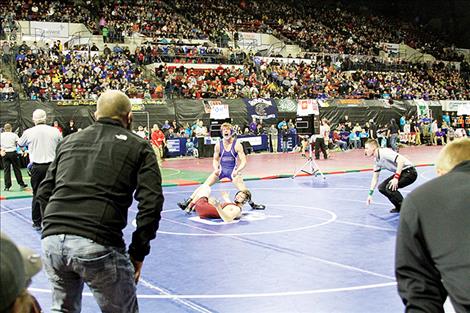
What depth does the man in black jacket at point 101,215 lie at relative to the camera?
349 cm

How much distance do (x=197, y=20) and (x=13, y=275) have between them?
4132cm

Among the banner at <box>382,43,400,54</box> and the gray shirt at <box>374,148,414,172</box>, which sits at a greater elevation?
the banner at <box>382,43,400,54</box>

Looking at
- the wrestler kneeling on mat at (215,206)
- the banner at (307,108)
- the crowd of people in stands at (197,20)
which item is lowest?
the wrestler kneeling on mat at (215,206)

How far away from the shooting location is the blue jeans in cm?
346

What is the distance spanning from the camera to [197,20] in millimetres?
41719

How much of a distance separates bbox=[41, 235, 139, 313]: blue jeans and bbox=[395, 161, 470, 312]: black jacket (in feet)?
5.52

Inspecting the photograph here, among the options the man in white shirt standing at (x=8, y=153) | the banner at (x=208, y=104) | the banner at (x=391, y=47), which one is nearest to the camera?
the man in white shirt standing at (x=8, y=153)

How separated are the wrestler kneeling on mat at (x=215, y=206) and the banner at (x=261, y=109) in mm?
18799

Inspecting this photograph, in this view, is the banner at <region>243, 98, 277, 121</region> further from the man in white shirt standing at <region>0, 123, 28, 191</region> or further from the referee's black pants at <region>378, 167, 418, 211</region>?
the referee's black pants at <region>378, 167, 418, 211</region>

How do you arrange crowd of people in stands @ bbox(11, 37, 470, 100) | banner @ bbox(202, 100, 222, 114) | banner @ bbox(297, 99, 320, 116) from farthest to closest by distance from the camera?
banner @ bbox(297, 99, 320, 116) → banner @ bbox(202, 100, 222, 114) → crowd of people in stands @ bbox(11, 37, 470, 100)

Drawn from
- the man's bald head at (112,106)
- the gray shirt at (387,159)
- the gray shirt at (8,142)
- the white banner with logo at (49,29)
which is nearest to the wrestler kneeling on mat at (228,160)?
the gray shirt at (387,159)

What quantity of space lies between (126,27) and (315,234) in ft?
98.5

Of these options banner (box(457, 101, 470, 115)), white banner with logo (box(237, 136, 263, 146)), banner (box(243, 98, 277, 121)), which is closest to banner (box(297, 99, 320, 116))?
banner (box(243, 98, 277, 121))

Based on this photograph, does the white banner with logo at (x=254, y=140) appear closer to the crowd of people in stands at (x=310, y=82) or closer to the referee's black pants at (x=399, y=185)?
the crowd of people in stands at (x=310, y=82)
